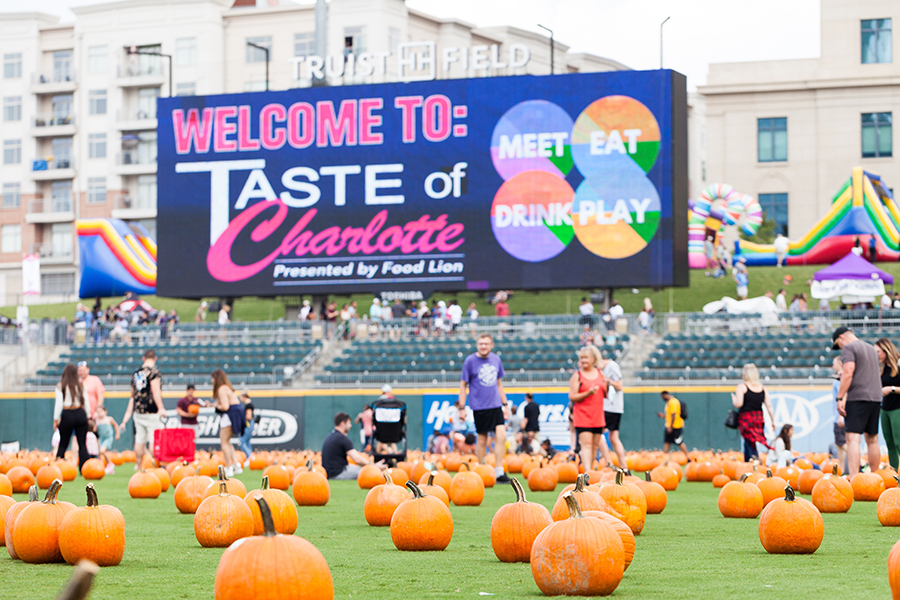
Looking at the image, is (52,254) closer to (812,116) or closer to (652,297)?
(652,297)

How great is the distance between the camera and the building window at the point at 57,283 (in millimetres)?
77188

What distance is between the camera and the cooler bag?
56.0ft

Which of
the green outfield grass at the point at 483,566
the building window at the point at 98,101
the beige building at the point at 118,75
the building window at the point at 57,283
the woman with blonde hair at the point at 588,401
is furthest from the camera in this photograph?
the building window at the point at 57,283

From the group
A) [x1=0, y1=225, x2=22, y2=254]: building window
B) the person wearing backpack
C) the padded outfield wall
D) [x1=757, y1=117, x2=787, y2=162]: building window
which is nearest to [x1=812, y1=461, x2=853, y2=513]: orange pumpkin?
the person wearing backpack

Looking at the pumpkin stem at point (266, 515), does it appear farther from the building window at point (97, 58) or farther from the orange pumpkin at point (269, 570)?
the building window at point (97, 58)

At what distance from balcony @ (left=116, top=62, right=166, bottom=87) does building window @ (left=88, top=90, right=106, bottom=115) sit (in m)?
1.75

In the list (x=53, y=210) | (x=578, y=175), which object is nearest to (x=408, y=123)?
(x=578, y=175)

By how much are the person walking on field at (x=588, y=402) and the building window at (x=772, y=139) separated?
166ft

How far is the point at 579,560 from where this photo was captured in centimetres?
565

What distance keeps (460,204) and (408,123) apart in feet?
10.2

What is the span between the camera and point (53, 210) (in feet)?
257

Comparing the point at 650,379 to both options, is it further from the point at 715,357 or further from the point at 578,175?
the point at 578,175

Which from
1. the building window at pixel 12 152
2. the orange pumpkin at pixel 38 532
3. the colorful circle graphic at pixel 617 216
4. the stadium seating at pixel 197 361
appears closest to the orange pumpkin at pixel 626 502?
the orange pumpkin at pixel 38 532

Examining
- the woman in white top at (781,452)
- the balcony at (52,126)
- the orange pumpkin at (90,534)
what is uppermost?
the balcony at (52,126)
